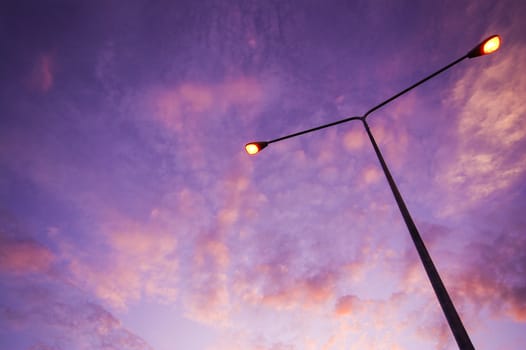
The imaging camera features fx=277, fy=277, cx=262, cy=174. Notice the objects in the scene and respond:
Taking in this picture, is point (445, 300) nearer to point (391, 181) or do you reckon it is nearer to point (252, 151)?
point (391, 181)

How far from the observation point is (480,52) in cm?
678

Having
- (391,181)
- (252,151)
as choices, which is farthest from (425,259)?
(252,151)

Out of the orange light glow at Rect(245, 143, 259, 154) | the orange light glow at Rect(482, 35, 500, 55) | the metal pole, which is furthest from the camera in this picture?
the orange light glow at Rect(245, 143, 259, 154)

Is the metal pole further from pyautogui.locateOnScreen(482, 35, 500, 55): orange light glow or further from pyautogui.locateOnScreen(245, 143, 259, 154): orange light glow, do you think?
pyautogui.locateOnScreen(245, 143, 259, 154): orange light glow

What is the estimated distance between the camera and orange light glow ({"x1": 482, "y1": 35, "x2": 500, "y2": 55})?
6.40 meters

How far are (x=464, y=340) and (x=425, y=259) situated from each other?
137 cm

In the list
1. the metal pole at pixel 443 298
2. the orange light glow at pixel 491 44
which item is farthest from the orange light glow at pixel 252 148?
the orange light glow at pixel 491 44

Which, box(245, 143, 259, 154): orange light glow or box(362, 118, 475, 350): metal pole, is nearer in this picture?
box(362, 118, 475, 350): metal pole

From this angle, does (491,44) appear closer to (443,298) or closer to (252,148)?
(443,298)

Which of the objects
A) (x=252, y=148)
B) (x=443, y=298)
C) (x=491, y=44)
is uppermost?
(x=252, y=148)

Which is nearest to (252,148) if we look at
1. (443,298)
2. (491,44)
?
(443,298)

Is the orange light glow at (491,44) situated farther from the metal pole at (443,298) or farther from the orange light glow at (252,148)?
the orange light glow at (252,148)

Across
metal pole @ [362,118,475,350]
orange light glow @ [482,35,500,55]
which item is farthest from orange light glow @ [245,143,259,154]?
orange light glow @ [482,35,500,55]

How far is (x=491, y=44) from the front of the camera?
21.4 ft
